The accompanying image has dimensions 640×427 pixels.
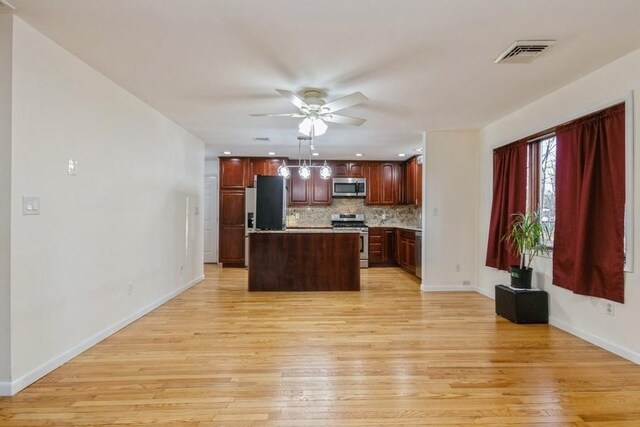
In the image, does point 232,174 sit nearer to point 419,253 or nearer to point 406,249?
point 406,249

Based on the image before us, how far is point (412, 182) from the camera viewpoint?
7348 mm

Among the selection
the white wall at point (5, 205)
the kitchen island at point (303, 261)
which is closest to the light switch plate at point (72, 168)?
the white wall at point (5, 205)

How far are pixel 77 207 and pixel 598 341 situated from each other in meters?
4.52

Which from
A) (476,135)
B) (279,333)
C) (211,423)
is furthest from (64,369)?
(476,135)

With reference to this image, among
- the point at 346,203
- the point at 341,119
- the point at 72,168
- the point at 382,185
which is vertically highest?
the point at 341,119

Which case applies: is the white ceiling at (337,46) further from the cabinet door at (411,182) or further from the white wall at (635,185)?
the cabinet door at (411,182)

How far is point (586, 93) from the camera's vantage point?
3.18 m

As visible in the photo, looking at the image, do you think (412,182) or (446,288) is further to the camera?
(412,182)

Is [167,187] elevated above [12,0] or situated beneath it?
situated beneath

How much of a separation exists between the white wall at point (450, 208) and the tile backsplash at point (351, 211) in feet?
8.76

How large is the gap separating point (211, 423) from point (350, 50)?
263cm

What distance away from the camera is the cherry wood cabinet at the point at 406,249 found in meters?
6.43

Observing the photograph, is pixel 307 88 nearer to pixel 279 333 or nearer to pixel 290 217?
pixel 279 333

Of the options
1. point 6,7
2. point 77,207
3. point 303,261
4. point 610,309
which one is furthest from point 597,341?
point 6,7
